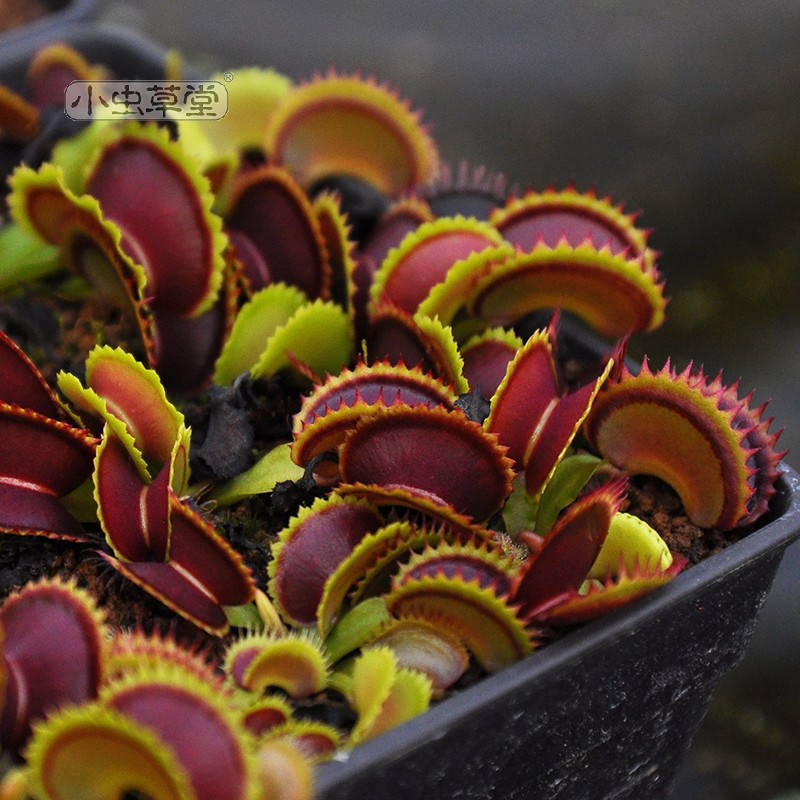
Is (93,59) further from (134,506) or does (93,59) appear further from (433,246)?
(134,506)

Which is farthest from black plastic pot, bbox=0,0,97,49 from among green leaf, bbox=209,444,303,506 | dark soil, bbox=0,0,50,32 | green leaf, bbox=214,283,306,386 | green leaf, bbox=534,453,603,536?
green leaf, bbox=534,453,603,536

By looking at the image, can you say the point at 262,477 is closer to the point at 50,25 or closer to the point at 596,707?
the point at 596,707

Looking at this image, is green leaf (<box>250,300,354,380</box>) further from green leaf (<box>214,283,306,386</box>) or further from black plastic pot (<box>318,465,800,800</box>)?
black plastic pot (<box>318,465,800,800</box>)

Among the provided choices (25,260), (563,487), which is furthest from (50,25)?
(563,487)

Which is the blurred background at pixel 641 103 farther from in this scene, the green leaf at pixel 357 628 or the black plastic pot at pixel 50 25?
the green leaf at pixel 357 628

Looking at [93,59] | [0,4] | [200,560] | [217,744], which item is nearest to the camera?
[217,744]

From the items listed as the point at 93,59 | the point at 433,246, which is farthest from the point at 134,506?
the point at 93,59

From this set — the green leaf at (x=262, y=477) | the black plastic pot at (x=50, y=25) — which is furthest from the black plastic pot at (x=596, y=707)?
the black plastic pot at (x=50, y=25)
